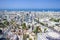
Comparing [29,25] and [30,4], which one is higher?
[30,4]

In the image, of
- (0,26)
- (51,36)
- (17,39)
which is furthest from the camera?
(0,26)

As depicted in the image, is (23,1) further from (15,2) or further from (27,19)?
(27,19)

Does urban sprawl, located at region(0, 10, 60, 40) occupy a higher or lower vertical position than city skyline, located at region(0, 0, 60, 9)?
lower

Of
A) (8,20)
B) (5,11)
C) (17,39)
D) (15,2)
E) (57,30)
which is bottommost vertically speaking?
(17,39)

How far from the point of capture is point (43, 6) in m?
2.05

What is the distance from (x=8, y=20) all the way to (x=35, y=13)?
507 mm

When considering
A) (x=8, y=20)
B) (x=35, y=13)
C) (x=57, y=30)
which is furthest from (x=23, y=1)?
(x=57, y=30)

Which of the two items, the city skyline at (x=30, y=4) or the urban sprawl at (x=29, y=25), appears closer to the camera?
the urban sprawl at (x=29, y=25)

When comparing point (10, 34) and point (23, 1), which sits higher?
point (23, 1)

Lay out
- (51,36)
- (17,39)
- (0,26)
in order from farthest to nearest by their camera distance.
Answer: (0,26)
(17,39)
(51,36)

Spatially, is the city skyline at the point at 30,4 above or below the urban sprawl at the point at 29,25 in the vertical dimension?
above

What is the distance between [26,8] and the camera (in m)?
2.04

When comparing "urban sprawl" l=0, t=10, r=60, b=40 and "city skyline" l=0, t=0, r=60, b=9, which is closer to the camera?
"urban sprawl" l=0, t=10, r=60, b=40

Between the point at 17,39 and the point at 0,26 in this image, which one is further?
the point at 0,26
